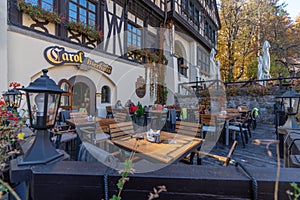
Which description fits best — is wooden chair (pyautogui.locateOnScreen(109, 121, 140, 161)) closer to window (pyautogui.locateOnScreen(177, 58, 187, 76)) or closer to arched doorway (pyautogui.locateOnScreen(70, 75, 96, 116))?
arched doorway (pyautogui.locateOnScreen(70, 75, 96, 116))

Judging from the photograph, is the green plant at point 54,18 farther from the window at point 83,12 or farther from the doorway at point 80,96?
the doorway at point 80,96

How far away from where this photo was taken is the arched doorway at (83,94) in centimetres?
647

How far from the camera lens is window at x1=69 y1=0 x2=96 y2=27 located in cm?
599

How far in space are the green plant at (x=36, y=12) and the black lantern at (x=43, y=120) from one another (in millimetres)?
5041

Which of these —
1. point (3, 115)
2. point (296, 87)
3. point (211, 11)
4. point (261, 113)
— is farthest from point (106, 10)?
point (211, 11)

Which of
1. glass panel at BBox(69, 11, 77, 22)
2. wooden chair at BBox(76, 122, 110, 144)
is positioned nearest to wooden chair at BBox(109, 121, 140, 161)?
wooden chair at BBox(76, 122, 110, 144)

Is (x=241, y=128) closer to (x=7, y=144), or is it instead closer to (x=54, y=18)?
(x=7, y=144)

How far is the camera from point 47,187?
783mm

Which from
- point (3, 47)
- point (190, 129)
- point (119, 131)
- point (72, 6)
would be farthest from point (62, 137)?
point (72, 6)

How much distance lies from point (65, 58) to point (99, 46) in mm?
1624

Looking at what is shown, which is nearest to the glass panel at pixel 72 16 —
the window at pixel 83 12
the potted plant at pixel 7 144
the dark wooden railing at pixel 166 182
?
the window at pixel 83 12

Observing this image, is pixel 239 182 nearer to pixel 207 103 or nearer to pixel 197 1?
pixel 207 103

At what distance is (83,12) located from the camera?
636cm

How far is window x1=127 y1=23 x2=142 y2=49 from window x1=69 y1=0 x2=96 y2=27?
1.97 metres
